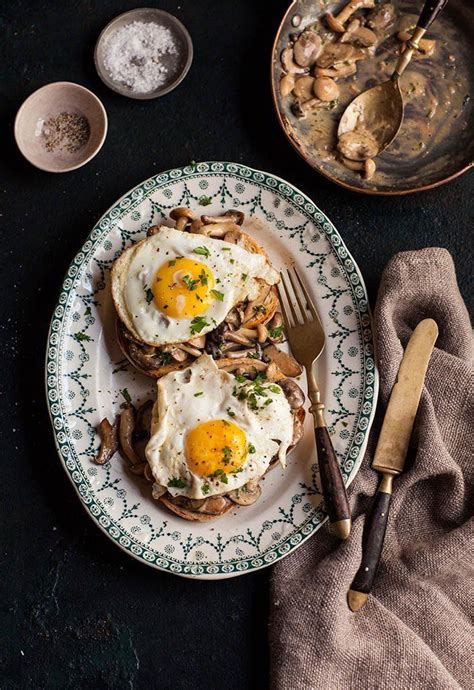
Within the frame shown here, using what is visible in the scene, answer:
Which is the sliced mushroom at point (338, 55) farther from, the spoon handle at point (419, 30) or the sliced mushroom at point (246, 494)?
the sliced mushroom at point (246, 494)

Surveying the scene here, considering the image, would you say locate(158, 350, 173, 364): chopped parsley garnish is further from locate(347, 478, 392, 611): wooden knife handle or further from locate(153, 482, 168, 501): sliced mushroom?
locate(347, 478, 392, 611): wooden knife handle

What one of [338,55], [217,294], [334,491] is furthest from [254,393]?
[338,55]

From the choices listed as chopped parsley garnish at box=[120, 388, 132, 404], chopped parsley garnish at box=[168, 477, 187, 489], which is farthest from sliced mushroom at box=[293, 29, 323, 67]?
chopped parsley garnish at box=[168, 477, 187, 489]

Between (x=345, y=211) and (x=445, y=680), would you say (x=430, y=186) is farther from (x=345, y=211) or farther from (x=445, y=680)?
(x=445, y=680)

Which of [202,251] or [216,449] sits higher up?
[202,251]

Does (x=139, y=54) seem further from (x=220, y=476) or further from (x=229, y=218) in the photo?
(x=220, y=476)

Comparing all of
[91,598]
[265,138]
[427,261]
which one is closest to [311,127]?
[265,138]

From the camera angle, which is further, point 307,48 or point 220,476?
point 307,48
